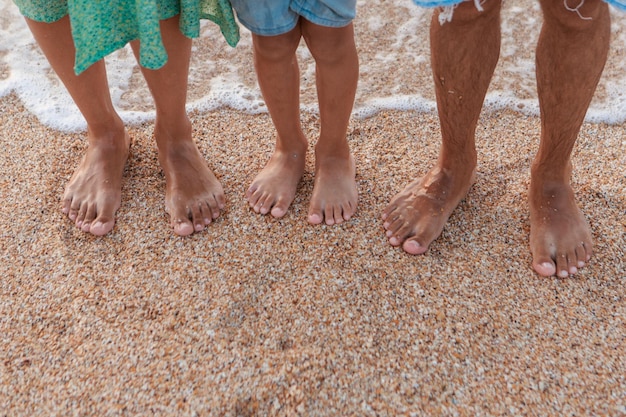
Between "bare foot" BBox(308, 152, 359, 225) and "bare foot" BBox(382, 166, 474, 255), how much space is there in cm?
15

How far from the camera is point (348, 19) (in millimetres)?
1652

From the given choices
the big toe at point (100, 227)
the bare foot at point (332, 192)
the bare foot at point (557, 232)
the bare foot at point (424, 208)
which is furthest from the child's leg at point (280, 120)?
the bare foot at point (557, 232)

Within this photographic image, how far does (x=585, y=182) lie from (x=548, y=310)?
2.36 feet

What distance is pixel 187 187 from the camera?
6.86 feet

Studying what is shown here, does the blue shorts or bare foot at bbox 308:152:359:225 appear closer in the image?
the blue shorts

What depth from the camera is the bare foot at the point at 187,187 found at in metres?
2.03

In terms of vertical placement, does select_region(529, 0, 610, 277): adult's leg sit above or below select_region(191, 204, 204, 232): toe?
above

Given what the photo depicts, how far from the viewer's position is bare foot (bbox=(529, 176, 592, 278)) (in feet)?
6.00

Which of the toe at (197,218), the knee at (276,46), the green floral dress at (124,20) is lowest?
the toe at (197,218)

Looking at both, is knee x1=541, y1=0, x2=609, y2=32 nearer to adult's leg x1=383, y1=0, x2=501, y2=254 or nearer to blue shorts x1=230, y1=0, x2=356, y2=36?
adult's leg x1=383, y1=0, x2=501, y2=254

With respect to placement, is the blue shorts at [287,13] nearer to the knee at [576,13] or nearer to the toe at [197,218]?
the knee at [576,13]

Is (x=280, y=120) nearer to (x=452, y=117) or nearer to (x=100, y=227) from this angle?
(x=452, y=117)

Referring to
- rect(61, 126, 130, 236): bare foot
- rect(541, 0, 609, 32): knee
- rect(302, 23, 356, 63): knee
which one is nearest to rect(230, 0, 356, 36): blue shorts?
rect(302, 23, 356, 63): knee

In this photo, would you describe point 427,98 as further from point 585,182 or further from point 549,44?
point 549,44
